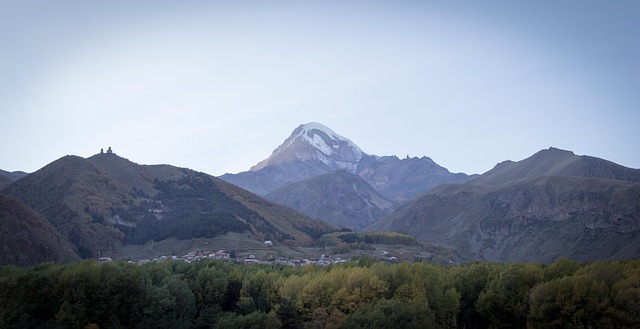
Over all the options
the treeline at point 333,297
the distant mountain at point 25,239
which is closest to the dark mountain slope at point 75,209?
the distant mountain at point 25,239

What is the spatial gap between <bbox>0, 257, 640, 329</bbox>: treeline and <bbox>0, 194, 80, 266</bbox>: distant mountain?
1442 inches

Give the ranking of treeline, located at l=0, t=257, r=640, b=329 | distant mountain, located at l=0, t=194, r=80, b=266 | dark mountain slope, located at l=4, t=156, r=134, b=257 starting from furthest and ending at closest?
1. dark mountain slope, located at l=4, t=156, r=134, b=257
2. distant mountain, located at l=0, t=194, r=80, b=266
3. treeline, located at l=0, t=257, r=640, b=329

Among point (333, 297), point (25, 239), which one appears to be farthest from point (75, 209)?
point (333, 297)

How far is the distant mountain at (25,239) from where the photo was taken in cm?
11456

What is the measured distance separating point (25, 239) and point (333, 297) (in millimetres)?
80635

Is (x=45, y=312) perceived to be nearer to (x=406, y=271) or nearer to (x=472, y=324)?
(x=406, y=271)

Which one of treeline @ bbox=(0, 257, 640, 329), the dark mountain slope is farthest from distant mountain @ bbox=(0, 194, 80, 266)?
treeline @ bbox=(0, 257, 640, 329)

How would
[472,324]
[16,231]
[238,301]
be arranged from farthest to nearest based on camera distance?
1. [16,231]
2. [238,301]
3. [472,324]

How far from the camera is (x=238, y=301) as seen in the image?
8750 cm

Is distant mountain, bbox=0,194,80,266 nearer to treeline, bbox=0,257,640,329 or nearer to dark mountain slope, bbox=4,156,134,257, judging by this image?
dark mountain slope, bbox=4,156,134,257

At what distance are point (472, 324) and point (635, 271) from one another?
972 inches

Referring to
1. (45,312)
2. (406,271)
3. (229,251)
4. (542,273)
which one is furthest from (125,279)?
(229,251)

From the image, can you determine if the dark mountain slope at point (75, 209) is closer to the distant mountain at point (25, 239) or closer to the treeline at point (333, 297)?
the distant mountain at point (25, 239)

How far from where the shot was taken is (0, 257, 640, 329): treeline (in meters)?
66.4
